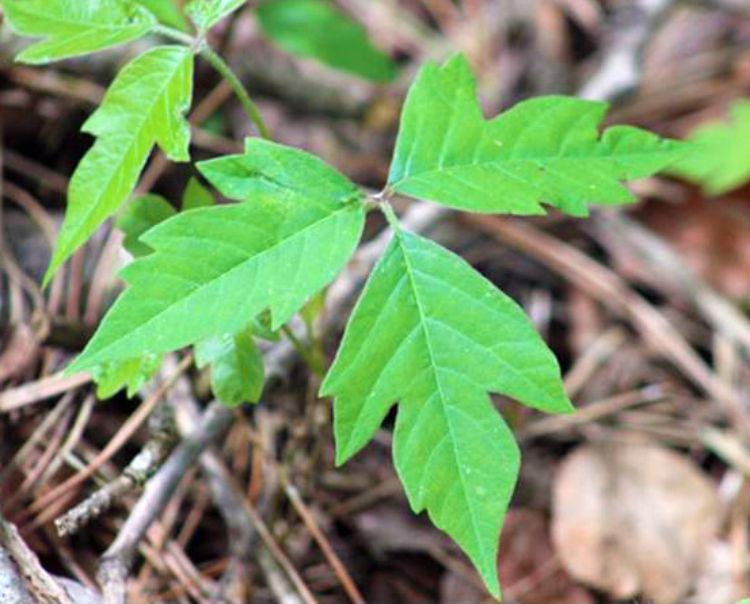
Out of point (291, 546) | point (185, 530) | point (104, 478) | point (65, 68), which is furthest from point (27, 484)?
point (65, 68)

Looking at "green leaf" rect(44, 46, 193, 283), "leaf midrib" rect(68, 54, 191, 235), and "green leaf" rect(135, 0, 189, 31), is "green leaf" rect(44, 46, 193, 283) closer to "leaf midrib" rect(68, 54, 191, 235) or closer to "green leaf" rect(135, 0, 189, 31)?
"leaf midrib" rect(68, 54, 191, 235)

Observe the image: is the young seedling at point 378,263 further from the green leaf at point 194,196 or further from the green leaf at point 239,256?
the green leaf at point 194,196

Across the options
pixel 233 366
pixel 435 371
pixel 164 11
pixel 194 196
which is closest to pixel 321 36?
pixel 164 11

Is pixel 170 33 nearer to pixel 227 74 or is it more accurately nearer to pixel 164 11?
pixel 227 74

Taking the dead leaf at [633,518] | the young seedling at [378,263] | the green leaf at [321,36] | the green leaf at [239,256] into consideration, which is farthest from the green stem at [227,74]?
the dead leaf at [633,518]

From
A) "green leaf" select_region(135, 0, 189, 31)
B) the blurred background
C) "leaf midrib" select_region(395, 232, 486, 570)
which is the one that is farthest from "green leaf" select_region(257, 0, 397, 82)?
"leaf midrib" select_region(395, 232, 486, 570)
